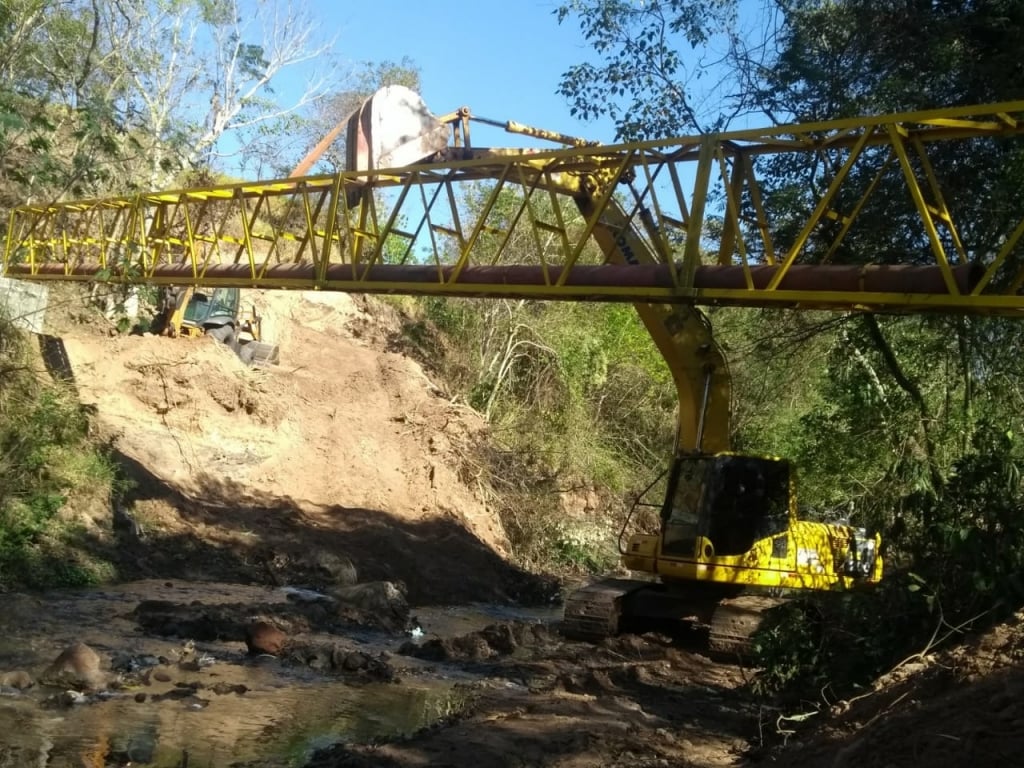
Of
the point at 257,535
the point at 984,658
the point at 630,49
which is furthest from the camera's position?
the point at 257,535

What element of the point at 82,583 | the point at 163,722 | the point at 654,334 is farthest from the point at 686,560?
the point at 82,583

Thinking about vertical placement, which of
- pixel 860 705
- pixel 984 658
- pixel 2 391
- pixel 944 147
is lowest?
pixel 860 705

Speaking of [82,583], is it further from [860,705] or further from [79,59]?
[79,59]

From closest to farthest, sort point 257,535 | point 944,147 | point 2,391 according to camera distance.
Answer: point 944,147 < point 2,391 < point 257,535

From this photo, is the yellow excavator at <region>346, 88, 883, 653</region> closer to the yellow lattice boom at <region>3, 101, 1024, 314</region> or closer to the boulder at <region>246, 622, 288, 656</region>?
the yellow lattice boom at <region>3, 101, 1024, 314</region>

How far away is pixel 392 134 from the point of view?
13.6 m

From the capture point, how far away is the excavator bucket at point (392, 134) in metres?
13.5

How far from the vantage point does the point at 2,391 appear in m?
16.7

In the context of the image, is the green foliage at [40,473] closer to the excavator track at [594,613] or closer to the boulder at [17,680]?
the boulder at [17,680]

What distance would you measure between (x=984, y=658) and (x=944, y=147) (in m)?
7.30

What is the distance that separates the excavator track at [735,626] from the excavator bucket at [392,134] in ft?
21.4

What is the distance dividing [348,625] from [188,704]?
5102 millimetres

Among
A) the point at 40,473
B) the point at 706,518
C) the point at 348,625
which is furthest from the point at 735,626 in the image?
the point at 40,473

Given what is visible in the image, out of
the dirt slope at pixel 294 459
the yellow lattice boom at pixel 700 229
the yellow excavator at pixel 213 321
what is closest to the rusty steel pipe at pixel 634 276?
the yellow lattice boom at pixel 700 229
